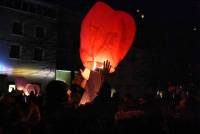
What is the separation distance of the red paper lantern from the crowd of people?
1.07 feet

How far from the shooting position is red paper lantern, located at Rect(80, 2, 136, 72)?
8727mm

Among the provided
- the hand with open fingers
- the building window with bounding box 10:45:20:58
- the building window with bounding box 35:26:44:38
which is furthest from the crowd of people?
the building window with bounding box 35:26:44:38

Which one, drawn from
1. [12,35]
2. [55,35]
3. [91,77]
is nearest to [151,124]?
[91,77]

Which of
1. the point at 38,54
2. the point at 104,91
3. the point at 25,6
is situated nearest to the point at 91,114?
the point at 104,91

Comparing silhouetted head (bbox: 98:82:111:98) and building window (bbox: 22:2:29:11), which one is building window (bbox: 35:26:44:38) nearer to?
building window (bbox: 22:2:29:11)

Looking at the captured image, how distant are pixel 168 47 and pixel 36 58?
44.1 ft

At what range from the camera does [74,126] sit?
14.3 feet

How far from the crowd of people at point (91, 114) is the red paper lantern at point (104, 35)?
0.33m

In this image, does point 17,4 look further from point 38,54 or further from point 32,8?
point 38,54

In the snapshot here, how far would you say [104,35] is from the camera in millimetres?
8750

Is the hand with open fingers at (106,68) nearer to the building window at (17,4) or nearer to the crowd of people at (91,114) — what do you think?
the crowd of people at (91,114)

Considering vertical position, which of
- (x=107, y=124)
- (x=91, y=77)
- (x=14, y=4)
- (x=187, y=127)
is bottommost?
(x=187, y=127)

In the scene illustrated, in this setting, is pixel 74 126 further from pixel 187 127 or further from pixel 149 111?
pixel 187 127

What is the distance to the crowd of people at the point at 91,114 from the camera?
14.2ft
